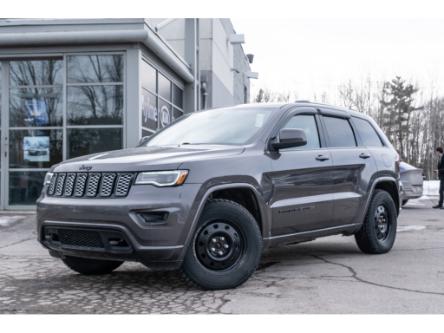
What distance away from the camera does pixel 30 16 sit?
12.5m

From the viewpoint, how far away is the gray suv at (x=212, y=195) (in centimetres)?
483

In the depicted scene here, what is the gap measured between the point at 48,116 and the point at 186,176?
927 centimetres

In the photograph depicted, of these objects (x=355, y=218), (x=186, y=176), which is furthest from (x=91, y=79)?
(x=186, y=176)

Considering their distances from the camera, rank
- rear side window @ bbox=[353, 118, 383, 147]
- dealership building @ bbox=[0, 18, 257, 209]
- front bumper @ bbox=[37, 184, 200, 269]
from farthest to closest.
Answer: dealership building @ bbox=[0, 18, 257, 209]
rear side window @ bbox=[353, 118, 383, 147]
front bumper @ bbox=[37, 184, 200, 269]

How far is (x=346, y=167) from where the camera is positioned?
6.84 m

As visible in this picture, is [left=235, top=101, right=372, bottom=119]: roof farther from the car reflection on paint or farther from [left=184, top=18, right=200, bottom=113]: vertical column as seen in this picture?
[left=184, top=18, right=200, bottom=113]: vertical column

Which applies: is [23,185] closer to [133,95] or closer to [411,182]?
[133,95]

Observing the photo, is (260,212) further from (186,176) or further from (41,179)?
(41,179)

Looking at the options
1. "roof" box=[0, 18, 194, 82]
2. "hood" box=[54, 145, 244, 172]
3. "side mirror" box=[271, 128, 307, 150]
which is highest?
"roof" box=[0, 18, 194, 82]

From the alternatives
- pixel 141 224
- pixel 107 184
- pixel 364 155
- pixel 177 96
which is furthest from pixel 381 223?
pixel 177 96

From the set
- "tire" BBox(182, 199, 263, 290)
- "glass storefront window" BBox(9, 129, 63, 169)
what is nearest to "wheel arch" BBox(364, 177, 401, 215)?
"tire" BBox(182, 199, 263, 290)

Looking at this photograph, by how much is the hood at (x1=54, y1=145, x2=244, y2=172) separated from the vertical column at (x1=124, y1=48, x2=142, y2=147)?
7.11m

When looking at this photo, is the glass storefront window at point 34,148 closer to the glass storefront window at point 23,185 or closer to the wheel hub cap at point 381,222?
the glass storefront window at point 23,185

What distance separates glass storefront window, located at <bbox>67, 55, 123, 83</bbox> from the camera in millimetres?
13031
